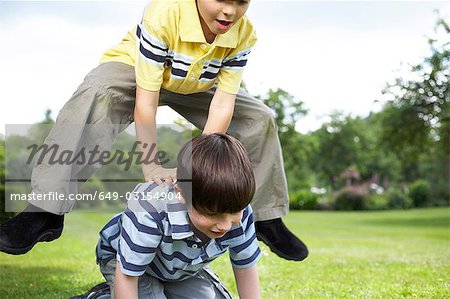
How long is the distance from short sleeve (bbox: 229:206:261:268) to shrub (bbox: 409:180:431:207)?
2726 cm

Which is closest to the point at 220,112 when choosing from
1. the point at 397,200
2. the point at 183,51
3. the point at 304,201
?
the point at 183,51

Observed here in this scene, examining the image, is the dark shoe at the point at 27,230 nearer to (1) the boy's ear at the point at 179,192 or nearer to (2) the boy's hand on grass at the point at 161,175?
(2) the boy's hand on grass at the point at 161,175

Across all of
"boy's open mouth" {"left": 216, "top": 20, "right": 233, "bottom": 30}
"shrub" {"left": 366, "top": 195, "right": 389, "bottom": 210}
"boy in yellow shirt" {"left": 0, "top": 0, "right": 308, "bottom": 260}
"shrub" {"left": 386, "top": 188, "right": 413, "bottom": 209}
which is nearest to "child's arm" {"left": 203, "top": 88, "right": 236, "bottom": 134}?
"boy in yellow shirt" {"left": 0, "top": 0, "right": 308, "bottom": 260}

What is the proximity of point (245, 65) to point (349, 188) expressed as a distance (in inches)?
983

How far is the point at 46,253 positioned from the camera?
6770 mm

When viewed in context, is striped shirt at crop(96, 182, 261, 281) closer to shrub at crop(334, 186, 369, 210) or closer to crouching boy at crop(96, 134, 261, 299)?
crouching boy at crop(96, 134, 261, 299)

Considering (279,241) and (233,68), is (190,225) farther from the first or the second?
(279,241)

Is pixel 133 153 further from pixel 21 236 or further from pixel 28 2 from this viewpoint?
pixel 28 2

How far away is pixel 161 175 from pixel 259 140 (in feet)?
2.30

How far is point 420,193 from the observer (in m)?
28.5

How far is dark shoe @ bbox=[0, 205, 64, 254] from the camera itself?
2.48 m

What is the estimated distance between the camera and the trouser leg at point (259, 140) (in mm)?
3088

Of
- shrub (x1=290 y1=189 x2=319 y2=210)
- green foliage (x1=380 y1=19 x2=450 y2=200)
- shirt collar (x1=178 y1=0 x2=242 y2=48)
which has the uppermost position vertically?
shirt collar (x1=178 y1=0 x2=242 y2=48)

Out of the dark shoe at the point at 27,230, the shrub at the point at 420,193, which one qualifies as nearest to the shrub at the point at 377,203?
the shrub at the point at 420,193
